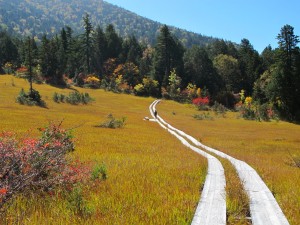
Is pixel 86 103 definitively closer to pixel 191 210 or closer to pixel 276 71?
pixel 276 71

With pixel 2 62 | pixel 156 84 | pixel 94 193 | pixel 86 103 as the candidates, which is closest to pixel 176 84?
pixel 156 84

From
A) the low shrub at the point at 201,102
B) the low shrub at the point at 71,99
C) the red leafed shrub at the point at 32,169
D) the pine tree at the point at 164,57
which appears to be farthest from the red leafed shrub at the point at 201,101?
the red leafed shrub at the point at 32,169

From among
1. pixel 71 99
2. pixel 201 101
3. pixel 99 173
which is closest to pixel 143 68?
pixel 201 101

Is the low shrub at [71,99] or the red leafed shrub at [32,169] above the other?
the red leafed shrub at [32,169]

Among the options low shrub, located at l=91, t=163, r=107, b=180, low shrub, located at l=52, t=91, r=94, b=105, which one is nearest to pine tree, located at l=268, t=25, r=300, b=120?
low shrub, located at l=52, t=91, r=94, b=105

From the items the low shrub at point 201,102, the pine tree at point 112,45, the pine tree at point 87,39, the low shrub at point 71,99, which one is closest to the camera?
the low shrub at point 71,99

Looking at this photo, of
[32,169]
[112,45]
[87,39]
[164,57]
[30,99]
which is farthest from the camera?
[112,45]

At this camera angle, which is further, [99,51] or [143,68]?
[99,51]

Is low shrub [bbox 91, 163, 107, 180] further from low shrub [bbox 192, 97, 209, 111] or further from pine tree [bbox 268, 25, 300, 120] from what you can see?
low shrub [bbox 192, 97, 209, 111]

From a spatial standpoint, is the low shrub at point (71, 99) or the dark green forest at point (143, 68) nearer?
the low shrub at point (71, 99)

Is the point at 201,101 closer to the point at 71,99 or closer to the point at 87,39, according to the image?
the point at 71,99

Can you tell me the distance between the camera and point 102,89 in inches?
4498

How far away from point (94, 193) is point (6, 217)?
8.60ft

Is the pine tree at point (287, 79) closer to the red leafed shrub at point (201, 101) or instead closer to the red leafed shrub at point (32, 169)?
the red leafed shrub at point (201, 101)
